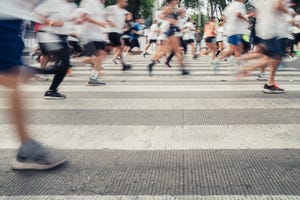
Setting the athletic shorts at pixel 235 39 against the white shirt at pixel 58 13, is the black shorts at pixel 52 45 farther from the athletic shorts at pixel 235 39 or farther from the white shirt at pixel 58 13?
the athletic shorts at pixel 235 39

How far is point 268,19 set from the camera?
24.0ft

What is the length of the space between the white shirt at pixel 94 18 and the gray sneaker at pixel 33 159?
5.97 meters

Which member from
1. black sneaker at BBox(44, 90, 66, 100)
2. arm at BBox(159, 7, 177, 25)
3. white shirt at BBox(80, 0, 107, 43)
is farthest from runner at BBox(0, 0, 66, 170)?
arm at BBox(159, 7, 177, 25)

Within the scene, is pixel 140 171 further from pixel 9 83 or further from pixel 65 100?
pixel 65 100

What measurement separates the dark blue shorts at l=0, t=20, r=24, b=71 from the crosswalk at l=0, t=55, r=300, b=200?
0.29 metres

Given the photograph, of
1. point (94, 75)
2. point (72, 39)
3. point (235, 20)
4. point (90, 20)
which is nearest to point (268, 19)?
point (235, 20)

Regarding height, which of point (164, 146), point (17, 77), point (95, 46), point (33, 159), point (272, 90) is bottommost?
point (272, 90)

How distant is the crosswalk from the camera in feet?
8.88

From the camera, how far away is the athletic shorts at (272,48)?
712 centimetres

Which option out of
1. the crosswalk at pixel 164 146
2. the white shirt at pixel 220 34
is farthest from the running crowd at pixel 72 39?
the white shirt at pixel 220 34

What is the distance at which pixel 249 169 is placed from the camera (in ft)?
10.1

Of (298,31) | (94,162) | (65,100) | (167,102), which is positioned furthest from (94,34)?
(298,31)

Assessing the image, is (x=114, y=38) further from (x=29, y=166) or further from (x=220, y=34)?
(x=220, y=34)

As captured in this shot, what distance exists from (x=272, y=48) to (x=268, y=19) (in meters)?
0.54
